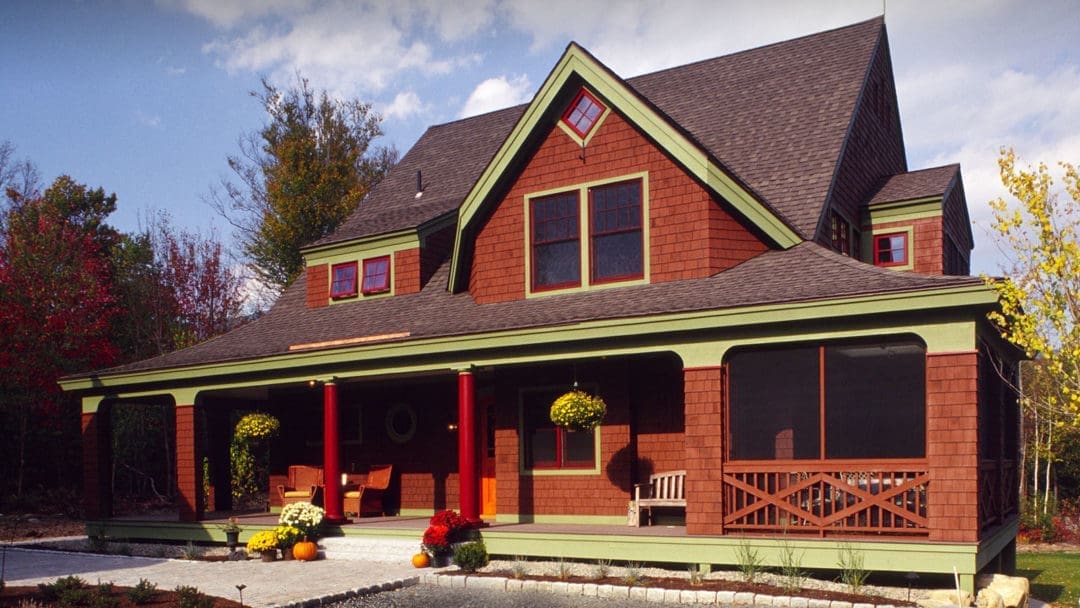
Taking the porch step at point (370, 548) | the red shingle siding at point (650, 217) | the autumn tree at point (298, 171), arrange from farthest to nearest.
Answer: the autumn tree at point (298, 171), the porch step at point (370, 548), the red shingle siding at point (650, 217)

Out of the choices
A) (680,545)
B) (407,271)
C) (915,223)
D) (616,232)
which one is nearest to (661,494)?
(680,545)

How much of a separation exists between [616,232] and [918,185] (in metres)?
5.94

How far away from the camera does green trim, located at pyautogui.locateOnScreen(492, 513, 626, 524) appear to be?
15844 mm

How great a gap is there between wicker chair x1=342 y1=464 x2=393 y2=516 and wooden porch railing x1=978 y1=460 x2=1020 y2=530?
10466 mm

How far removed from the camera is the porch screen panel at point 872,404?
64.6 ft

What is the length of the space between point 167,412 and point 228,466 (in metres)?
10.5

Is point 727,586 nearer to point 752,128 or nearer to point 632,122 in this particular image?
point 632,122

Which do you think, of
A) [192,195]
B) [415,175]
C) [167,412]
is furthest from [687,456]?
[192,195]

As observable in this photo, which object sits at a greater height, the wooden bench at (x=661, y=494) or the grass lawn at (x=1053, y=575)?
the wooden bench at (x=661, y=494)

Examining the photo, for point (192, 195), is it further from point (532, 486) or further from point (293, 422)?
point (532, 486)

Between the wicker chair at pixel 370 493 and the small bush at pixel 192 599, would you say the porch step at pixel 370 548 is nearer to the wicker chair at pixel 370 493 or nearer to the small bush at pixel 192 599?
the wicker chair at pixel 370 493

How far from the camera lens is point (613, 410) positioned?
16.1 metres

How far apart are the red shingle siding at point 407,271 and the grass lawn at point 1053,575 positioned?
11694 mm

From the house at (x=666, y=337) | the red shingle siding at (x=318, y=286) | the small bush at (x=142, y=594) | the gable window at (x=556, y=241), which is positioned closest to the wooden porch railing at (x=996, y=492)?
the house at (x=666, y=337)
